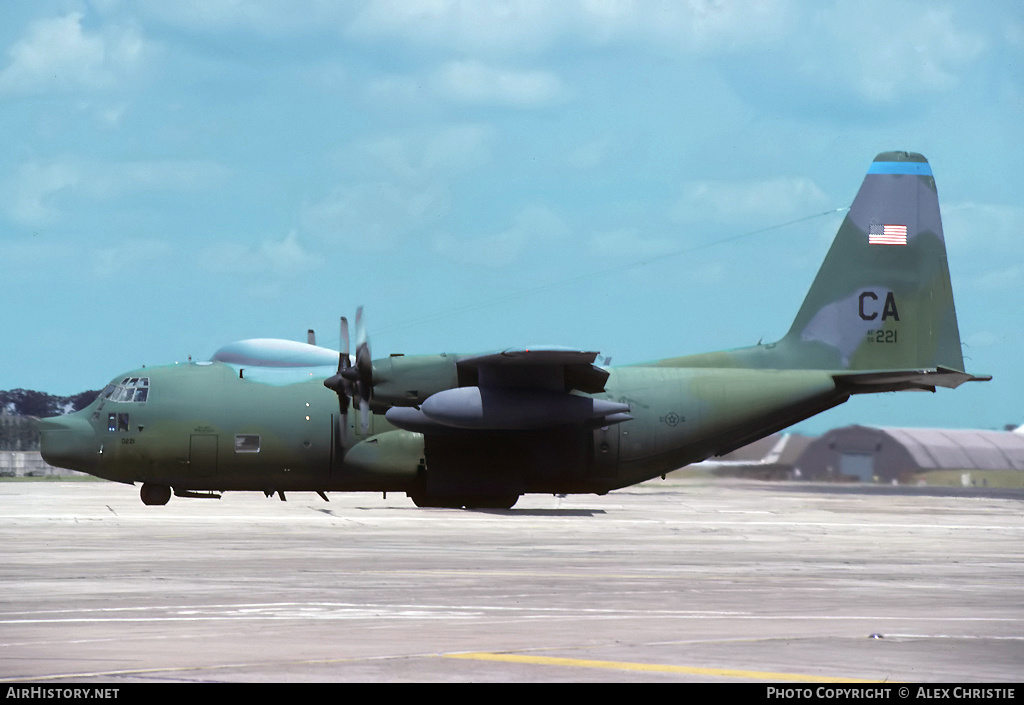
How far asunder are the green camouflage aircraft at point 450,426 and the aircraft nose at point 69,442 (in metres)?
0.04

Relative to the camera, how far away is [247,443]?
35.0 m

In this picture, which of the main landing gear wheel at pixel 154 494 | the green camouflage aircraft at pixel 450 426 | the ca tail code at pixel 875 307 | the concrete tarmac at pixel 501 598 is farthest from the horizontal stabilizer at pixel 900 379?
the main landing gear wheel at pixel 154 494

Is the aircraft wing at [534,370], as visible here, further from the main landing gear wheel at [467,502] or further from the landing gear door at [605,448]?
the main landing gear wheel at [467,502]

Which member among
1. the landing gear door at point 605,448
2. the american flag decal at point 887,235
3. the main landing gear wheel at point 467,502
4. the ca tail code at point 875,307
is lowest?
the main landing gear wheel at point 467,502

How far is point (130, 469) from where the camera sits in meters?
35.5

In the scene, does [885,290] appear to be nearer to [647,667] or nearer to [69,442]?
[69,442]

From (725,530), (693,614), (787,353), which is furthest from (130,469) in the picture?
(693,614)

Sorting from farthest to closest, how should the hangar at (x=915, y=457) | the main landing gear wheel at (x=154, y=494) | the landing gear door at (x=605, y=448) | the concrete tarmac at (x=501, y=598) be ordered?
the hangar at (x=915, y=457), the main landing gear wheel at (x=154, y=494), the landing gear door at (x=605, y=448), the concrete tarmac at (x=501, y=598)

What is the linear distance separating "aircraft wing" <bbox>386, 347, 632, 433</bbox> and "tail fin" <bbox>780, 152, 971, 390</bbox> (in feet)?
24.0

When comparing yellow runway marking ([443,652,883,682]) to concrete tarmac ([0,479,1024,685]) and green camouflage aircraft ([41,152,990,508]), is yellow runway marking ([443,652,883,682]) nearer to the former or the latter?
concrete tarmac ([0,479,1024,685])

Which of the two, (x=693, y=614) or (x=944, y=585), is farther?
(x=944, y=585)

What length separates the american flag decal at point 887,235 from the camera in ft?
124
